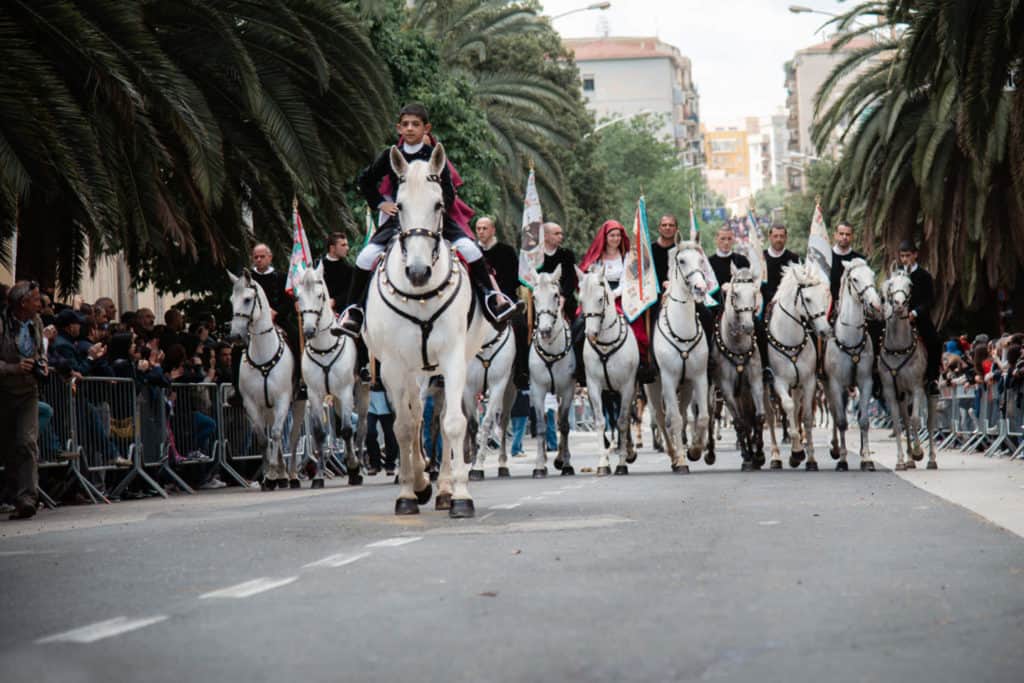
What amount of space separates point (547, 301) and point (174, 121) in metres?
4.73

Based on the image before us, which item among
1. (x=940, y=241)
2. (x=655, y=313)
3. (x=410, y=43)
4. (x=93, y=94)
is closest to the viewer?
(x=93, y=94)

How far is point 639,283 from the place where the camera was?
22.6m

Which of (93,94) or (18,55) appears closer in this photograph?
(18,55)

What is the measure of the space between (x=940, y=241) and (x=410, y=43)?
11813 millimetres

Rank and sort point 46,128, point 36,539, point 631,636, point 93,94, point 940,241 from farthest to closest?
point 940,241 < point 93,94 < point 46,128 < point 36,539 < point 631,636

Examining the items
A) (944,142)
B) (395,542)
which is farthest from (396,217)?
(944,142)

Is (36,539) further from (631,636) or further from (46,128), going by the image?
(631,636)

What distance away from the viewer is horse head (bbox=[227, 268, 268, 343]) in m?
20.9

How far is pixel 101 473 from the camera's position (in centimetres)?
1955

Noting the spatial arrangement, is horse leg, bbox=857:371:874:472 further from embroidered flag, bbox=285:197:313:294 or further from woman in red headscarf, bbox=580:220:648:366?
embroidered flag, bbox=285:197:313:294

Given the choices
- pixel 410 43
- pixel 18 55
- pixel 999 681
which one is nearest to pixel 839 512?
pixel 999 681

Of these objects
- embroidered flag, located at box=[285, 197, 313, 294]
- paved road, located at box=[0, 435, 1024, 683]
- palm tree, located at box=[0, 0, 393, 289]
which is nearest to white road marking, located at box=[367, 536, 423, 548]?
paved road, located at box=[0, 435, 1024, 683]

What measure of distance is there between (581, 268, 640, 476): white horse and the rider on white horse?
681 centimetres

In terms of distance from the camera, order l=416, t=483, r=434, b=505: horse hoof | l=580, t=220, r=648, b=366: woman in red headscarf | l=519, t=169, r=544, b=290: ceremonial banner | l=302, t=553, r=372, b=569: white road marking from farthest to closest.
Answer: l=519, t=169, r=544, b=290: ceremonial banner → l=580, t=220, r=648, b=366: woman in red headscarf → l=416, t=483, r=434, b=505: horse hoof → l=302, t=553, r=372, b=569: white road marking
